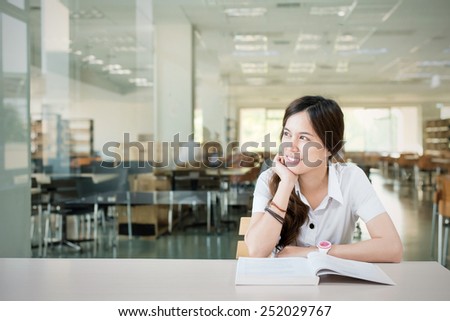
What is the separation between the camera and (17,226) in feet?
13.8

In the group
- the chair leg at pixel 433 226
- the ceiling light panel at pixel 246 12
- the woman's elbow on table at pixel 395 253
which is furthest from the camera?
the chair leg at pixel 433 226

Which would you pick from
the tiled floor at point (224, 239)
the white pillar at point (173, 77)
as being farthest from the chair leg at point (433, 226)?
the white pillar at point (173, 77)

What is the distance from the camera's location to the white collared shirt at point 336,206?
207cm

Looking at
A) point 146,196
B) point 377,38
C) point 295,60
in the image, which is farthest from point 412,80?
point 146,196

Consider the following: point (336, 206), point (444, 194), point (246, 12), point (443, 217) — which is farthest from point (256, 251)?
point (443, 217)

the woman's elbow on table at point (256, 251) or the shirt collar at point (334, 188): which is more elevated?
the shirt collar at point (334, 188)

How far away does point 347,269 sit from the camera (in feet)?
4.98

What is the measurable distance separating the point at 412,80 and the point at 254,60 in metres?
1.24

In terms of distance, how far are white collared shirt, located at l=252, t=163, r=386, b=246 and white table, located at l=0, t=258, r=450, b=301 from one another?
0.38m

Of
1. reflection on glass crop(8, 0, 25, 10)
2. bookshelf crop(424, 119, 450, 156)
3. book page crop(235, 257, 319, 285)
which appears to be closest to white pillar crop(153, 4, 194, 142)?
reflection on glass crop(8, 0, 25, 10)

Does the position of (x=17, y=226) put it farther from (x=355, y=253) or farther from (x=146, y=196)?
(x=355, y=253)

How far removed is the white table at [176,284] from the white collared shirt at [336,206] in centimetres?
38

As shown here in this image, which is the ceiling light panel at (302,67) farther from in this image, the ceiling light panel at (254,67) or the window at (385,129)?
the window at (385,129)

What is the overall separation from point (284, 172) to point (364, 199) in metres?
0.30
